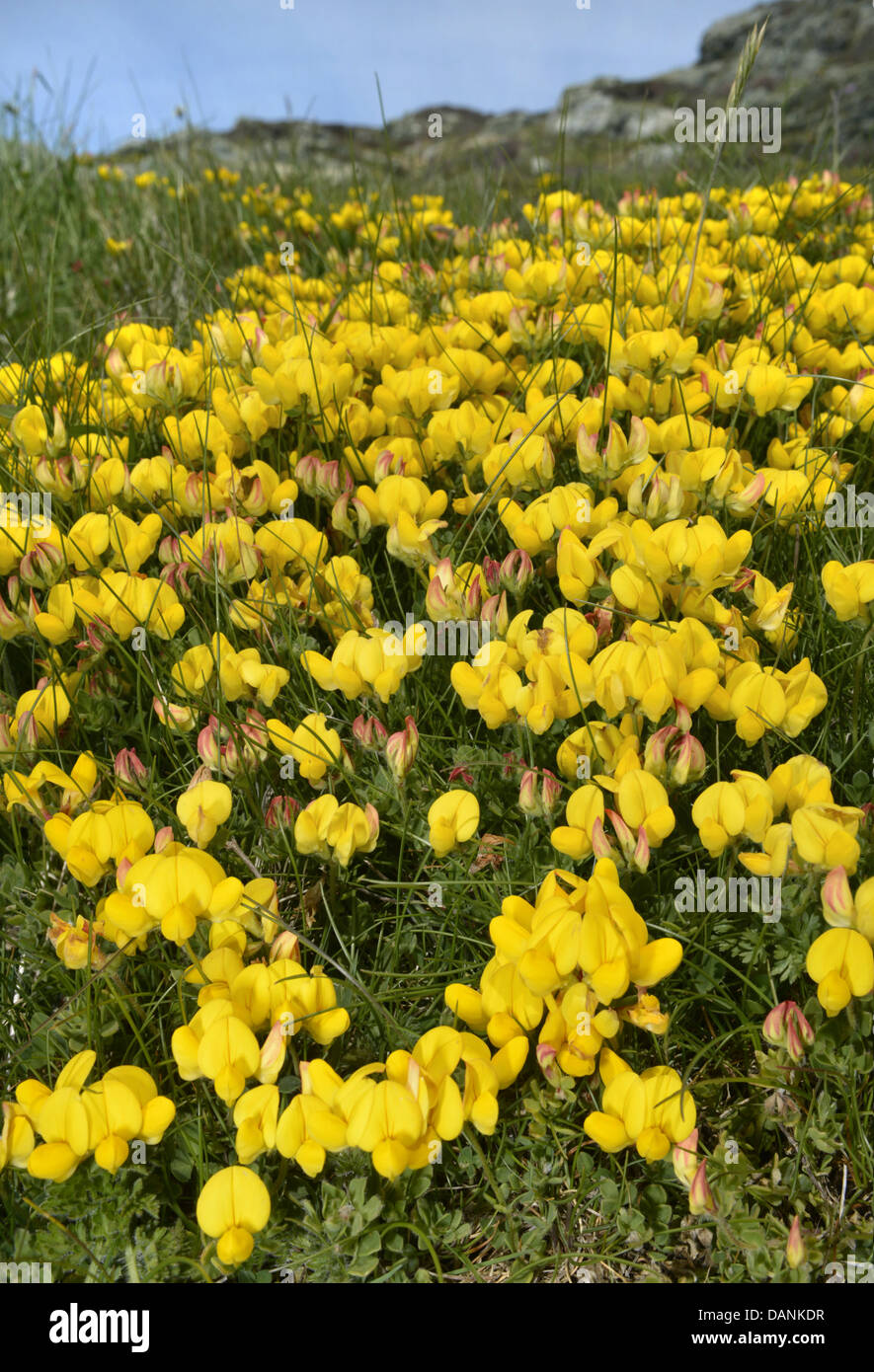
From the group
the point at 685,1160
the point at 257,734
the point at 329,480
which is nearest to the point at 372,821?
the point at 257,734

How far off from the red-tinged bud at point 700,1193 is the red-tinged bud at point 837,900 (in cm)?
43

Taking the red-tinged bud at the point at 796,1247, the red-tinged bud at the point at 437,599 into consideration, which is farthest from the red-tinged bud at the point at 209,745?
the red-tinged bud at the point at 796,1247

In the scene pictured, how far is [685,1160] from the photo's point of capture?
155cm

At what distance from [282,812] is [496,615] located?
23.3 inches

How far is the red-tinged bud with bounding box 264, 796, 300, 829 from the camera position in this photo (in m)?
1.96

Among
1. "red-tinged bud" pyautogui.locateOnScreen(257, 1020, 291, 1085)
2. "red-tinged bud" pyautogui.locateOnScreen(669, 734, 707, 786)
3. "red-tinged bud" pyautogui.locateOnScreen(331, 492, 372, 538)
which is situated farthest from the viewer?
"red-tinged bud" pyautogui.locateOnScreen(331, 492, 372, 538)

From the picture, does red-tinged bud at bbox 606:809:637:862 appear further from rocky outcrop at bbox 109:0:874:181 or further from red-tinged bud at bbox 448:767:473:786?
rocky outcrop at bbox 109:0:874:181

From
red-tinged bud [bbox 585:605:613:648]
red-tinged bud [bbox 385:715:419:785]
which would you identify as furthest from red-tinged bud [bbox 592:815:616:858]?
red-tinged bud [bbox 585:605:613:648]

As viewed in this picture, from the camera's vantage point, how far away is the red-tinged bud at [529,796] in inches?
72.2

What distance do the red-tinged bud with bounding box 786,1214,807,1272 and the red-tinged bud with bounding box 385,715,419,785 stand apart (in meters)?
0.98

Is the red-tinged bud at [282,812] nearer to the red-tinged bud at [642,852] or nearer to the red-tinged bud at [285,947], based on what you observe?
the red-tinged bud at [285,947]

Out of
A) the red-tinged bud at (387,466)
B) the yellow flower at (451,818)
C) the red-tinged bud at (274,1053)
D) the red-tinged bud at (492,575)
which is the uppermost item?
the red-tinged bud at (387,466)

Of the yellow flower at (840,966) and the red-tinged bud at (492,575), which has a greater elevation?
the red-tinged bud at (492,575)
